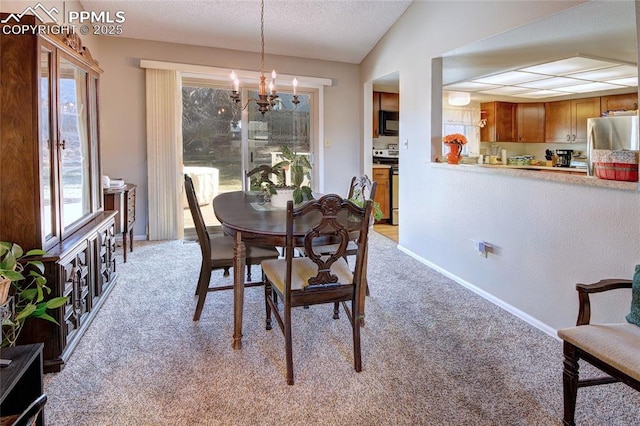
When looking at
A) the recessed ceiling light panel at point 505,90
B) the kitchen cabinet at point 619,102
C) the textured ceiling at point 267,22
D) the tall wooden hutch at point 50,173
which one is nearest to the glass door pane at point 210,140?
the textured ceiling at point 267,22

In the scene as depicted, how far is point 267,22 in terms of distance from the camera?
4.59m

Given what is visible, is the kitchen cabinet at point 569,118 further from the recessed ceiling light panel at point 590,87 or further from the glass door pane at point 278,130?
the glass door pane at point 278,130

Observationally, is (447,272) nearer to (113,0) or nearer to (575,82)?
(575,82)

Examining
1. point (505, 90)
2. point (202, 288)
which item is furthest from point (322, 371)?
point (505, 90)

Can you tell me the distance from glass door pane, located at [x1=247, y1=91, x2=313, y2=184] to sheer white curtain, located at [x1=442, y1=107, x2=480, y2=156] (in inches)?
110

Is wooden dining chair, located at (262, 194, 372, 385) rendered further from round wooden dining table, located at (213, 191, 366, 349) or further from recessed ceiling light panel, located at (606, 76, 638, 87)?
recessed ceiling light panel, located at (606, 76, 638, 87)

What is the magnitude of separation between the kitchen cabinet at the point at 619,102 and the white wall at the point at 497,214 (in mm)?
3791

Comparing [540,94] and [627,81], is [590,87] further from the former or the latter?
[540,94]

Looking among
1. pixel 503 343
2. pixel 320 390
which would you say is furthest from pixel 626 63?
pixel 320 390

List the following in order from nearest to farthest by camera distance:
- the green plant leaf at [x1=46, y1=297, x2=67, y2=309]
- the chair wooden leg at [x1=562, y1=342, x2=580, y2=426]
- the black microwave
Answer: the chair wooden leg at [x1=562, y1=342, x2=580, y2=426]
the green plant leaf at [x1=46, y1=297, x2=67, y2=309]
the black microwave

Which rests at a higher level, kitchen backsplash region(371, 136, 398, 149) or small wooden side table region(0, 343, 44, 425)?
kitchen backsplash region(371, 136, 398, 149)

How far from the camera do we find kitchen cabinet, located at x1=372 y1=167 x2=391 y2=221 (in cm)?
618

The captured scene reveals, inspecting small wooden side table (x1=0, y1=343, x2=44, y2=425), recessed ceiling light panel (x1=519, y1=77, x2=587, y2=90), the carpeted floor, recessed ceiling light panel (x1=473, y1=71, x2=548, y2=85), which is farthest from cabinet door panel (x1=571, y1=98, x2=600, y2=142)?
small wooden side table (x1=0, y1=343, x2=44, y2=425)

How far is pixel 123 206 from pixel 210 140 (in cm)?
163
